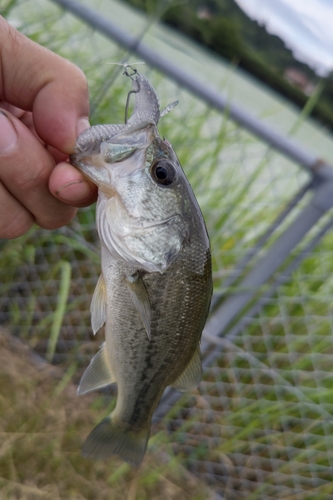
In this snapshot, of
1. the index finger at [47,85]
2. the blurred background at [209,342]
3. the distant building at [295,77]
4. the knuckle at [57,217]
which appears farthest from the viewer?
the distant building at [295,77]

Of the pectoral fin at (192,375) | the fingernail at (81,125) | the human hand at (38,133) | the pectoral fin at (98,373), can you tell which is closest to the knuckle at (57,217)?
the human hand at (38,133)

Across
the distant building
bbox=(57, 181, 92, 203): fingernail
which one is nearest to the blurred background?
bbox=(57, 181, 92, 203): fingernail

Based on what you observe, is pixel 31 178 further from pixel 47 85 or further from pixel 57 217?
pixel 47 85

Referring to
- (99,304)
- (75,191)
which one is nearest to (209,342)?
(99,304)

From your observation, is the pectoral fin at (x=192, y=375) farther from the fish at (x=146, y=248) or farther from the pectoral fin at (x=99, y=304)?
the pectoral fin at (x=99, y=304)

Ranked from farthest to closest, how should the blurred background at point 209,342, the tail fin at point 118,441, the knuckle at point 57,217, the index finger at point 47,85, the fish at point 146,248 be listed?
the blurred background at point 209,342 < the tail fin at point 118,441 < the knuckle at point 57,217 < the index finger at point 47,85 < the fish at point 146,248

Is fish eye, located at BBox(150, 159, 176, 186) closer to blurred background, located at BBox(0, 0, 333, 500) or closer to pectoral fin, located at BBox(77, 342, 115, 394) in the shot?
pectoral fin, located at BBox(77, 342, 115, 394)

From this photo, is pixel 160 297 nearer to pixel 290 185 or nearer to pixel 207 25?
pixel 290 185
